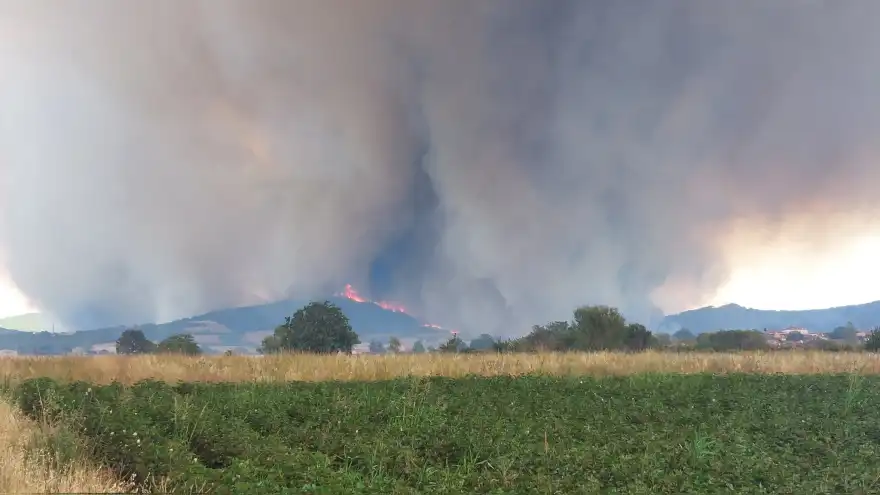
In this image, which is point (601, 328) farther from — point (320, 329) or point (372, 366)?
point (372, 366)

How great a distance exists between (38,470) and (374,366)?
1252cm

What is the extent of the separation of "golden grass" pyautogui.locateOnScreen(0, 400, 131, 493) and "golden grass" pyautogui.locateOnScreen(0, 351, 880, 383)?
25.9 feet

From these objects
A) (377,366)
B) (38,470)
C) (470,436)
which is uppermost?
(377,366)

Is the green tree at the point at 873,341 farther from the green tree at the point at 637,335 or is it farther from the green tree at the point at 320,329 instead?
the green tree at the point at 320,329

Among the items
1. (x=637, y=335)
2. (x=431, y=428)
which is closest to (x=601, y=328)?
(x=637, y=335)

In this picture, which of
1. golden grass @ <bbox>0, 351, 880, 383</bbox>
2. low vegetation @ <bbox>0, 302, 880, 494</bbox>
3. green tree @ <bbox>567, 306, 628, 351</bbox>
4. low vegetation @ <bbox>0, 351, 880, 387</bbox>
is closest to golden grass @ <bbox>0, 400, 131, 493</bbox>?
low vegetation @ <bbox>0, 302, 880, 494</bbox>

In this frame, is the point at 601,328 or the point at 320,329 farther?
the point at 601,328

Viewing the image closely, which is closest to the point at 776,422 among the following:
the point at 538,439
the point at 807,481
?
the point at 807,481

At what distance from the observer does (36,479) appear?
7.98 metres

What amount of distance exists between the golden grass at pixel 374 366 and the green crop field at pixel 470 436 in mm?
2069

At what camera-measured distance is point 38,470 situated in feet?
26.9

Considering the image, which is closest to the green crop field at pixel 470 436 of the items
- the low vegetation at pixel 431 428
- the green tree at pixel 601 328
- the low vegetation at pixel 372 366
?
the low vegetation at pixel 431 428

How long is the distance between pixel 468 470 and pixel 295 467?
2744 millimetres

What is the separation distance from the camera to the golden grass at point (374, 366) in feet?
61.7
